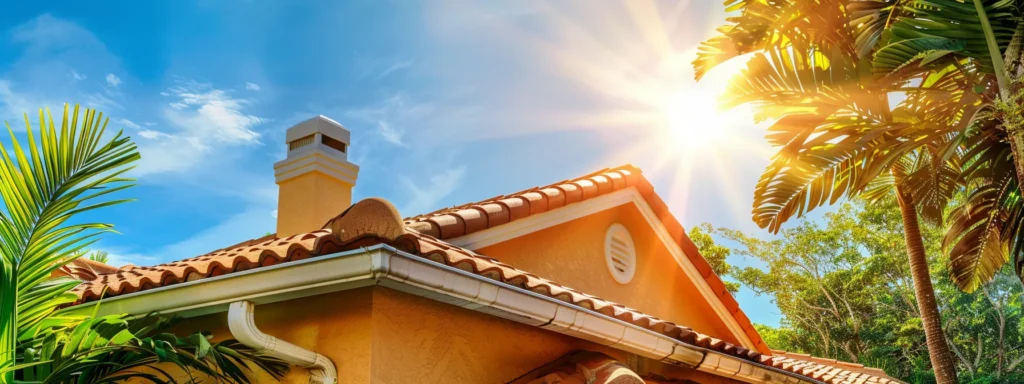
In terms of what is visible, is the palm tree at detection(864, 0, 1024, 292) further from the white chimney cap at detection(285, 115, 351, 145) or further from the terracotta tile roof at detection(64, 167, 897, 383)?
the white chimney cap at detection(285, 115, 351, 145)

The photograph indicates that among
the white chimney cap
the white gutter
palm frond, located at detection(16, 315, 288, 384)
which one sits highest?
the white chimney cap

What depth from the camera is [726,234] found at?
1300 inches

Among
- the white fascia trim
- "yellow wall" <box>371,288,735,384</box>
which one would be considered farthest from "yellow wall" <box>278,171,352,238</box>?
"yellow wall" <box>371,288,735,384</box>

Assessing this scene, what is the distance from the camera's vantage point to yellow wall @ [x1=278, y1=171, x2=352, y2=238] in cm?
779

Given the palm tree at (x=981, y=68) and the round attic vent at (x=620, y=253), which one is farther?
the round attic vent at (x=620, y=253)

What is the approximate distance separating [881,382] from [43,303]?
997 centimetres

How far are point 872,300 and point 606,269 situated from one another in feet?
88.1

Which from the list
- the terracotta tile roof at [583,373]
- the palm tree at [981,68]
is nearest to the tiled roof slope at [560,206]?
the terracotta tile roof at [583,373]

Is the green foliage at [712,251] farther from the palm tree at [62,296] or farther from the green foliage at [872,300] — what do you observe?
the palm tree at [62,296]

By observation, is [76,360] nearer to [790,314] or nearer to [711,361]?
[711,361]

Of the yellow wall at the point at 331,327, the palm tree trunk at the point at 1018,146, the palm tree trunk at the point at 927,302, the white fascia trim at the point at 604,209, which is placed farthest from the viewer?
the palm tree trunk at the point at 927,302

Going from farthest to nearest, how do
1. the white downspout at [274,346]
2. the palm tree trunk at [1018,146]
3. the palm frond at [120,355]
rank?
the palm tree trunk at [1018,146], the white downspout at [274,346], the palm frond at [120,355]

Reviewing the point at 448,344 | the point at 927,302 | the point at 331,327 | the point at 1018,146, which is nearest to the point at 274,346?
the point at 331,327

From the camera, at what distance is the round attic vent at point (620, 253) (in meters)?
8.89
